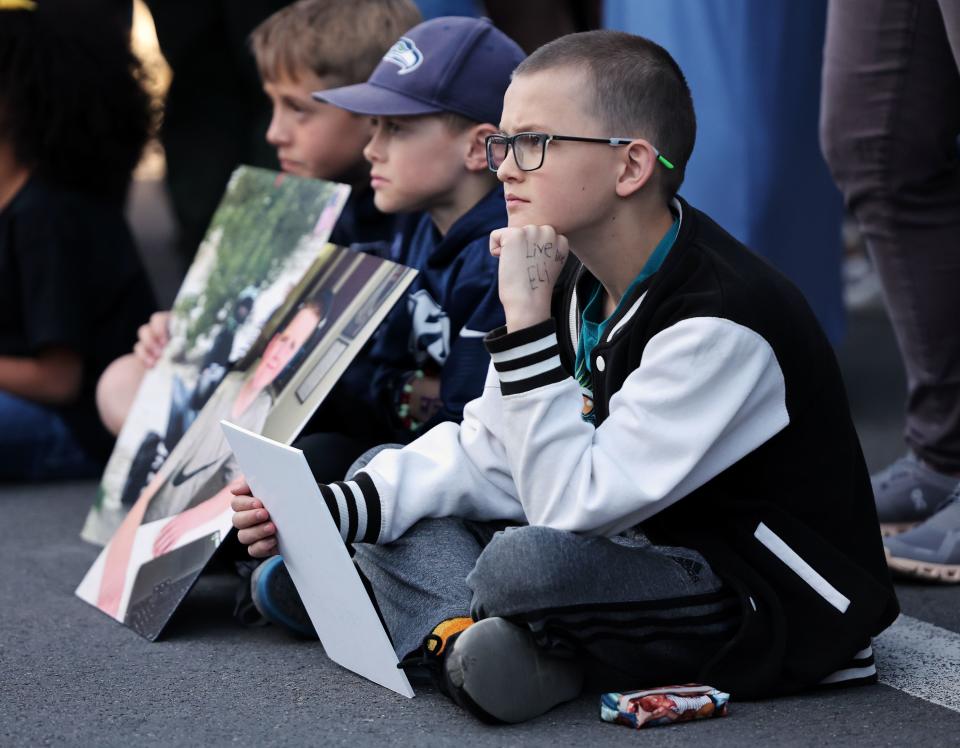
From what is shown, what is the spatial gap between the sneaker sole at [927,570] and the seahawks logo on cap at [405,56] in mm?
1107

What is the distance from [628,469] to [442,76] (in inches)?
38.8

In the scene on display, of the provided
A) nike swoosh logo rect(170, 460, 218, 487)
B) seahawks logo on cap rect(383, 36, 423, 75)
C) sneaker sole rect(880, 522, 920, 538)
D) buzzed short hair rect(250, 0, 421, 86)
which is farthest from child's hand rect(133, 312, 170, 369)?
sneaker sole rect(880, 522, 920, 538)

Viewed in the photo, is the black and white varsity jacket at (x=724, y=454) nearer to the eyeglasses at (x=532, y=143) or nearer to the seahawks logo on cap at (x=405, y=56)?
the eyeglasses at (x=532, y=143)

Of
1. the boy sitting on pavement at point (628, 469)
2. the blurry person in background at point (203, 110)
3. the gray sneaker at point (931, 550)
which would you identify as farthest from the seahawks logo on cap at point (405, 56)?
the blurry person in background at point (203, 110)

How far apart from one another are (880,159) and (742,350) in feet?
2.82

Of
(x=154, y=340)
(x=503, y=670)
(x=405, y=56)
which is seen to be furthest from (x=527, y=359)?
(x=154, y=340)

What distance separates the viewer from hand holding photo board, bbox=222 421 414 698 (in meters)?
1.94

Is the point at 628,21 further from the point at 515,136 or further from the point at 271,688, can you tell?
the point at 271,688

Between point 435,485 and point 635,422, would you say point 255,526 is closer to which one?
point 435,485

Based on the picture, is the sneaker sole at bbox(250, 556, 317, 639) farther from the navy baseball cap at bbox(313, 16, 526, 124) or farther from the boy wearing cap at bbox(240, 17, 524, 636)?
the navy baseball cap at bbox(313, 16, 526, 124)

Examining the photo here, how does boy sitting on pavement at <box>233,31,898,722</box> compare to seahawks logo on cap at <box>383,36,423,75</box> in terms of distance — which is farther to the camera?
seahawks logo on cap at <box>383,36,423,75</box>

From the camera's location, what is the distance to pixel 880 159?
2592 millimetres

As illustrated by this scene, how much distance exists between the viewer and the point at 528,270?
195cm

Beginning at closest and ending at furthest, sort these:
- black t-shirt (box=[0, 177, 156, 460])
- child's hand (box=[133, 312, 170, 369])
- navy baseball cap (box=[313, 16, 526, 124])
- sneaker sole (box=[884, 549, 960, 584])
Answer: sneaker sole (box=[884, 549, 960, 584])
navy baseball cap (box=[313, 16, 526, 124])
child's hand (box=[133, 312, 170, 369])
black t-shirt (box=[0, 177, 156, 460])
